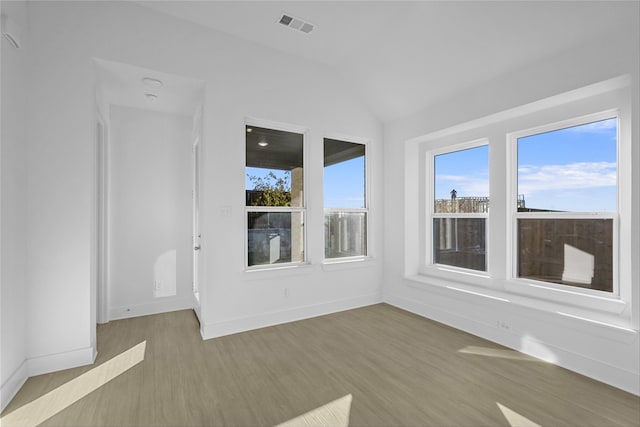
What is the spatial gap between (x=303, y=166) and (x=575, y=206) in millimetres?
2896

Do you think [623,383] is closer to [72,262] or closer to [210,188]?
[210,188]

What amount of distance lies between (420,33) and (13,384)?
15.1ft

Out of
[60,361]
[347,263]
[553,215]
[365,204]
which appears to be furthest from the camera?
[365,204]

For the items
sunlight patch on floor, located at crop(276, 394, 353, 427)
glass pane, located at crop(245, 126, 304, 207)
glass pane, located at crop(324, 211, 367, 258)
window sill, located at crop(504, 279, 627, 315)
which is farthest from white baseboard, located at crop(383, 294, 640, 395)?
glass pane, located at crop(245, 126, 304, 207)

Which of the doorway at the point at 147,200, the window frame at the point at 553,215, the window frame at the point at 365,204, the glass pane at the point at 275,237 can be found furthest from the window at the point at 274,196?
the window frame at the point at 553,215

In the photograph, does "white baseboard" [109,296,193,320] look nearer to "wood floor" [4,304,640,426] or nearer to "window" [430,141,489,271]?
"wood floor" [4,304,640,426]

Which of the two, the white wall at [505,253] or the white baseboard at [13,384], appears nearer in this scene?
the white baseboard at [13,384]

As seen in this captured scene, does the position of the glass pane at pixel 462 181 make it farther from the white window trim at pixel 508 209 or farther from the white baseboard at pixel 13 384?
the white baseboard at pixel 13 384

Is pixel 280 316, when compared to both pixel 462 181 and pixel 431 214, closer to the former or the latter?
pixel 431 214

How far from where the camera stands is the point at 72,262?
8.41ft

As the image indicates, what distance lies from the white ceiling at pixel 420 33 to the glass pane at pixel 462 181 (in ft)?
2.63

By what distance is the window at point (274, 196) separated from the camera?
11.6ft

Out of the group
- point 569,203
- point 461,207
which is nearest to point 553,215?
point 569,203

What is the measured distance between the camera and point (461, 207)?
3828mm
